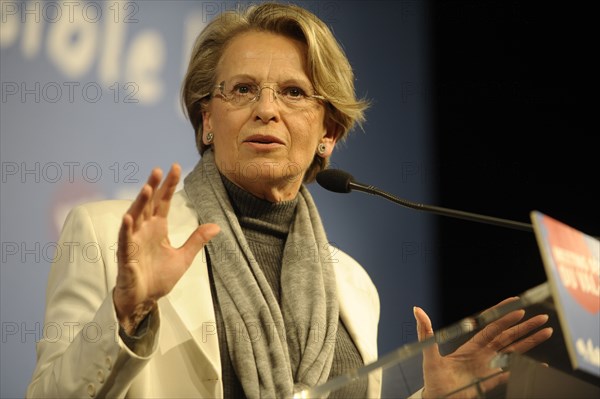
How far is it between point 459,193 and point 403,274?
0.34m

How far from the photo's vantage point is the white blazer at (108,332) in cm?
134

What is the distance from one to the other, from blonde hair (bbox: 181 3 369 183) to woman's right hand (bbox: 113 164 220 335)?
0.85m

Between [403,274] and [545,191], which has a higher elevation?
[545,191]

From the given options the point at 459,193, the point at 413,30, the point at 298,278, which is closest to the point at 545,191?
the point at 459,193

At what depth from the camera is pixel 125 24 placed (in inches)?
93.5

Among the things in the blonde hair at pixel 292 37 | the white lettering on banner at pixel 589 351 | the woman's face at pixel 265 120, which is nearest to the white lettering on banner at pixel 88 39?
the blonde hair at pixel 292 37

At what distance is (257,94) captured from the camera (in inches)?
79.1

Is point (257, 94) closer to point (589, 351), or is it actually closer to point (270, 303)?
point (270, 303)

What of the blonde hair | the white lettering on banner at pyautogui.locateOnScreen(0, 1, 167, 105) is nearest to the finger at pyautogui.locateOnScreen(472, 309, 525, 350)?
the blonde hair

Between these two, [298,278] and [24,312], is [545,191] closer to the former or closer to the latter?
[298,278]

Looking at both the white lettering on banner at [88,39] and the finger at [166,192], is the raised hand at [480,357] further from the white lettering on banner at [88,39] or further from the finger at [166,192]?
the white lettering on banner at [88,39]

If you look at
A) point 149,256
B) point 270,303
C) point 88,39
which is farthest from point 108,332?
point 88,39

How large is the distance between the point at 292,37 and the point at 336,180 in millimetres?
494

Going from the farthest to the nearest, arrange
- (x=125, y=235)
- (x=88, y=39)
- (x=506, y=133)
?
1. (x=506, y=133)
2. (x=88, y=39)
3. (x=125, y=235)
